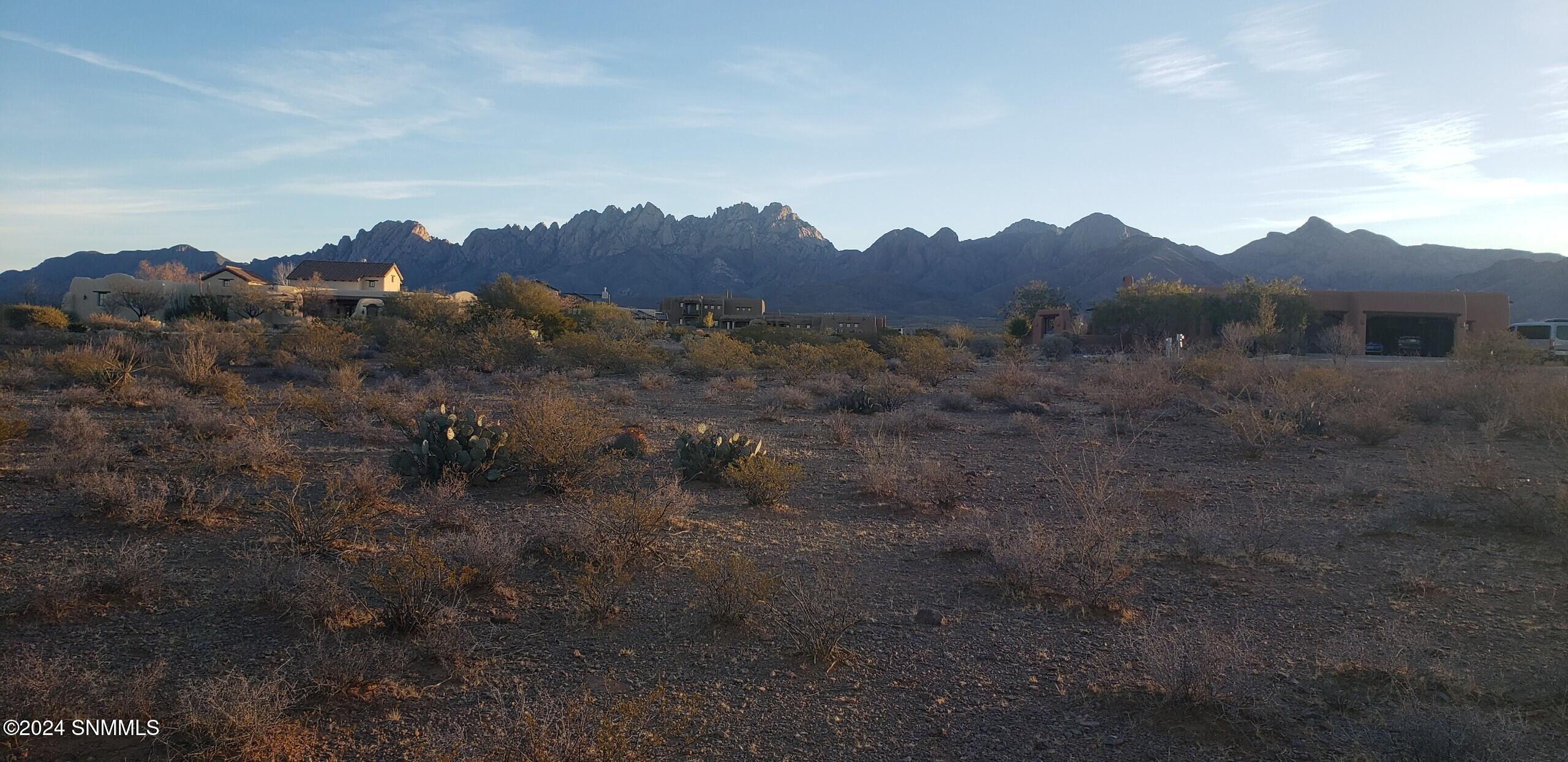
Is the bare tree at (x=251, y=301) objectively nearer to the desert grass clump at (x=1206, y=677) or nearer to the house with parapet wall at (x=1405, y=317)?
the house with parapet wall at (x=1405, y=317)

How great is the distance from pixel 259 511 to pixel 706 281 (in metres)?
141

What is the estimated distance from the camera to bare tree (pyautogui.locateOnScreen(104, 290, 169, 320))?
52.5 metres

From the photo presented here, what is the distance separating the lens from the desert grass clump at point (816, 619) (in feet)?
17.4

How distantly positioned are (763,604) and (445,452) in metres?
5.08

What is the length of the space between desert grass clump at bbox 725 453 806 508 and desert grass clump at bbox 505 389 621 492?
1420 mm

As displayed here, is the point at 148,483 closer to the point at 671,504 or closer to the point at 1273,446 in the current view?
the point at 671,504

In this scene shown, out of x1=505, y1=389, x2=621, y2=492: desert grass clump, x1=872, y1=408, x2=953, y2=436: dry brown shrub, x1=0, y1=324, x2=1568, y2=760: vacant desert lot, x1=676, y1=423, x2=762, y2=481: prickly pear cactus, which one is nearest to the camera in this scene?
x1=0, y1=324, x2=1568, y2=760: vacant desert lot

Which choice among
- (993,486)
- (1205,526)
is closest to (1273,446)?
(993,486)

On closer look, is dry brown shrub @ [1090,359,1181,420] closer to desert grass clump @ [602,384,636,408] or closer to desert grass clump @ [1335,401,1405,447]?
desert grass clump @ [1335,401,1405,447]

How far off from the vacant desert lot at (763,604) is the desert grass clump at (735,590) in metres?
0.02

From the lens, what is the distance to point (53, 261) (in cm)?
14412

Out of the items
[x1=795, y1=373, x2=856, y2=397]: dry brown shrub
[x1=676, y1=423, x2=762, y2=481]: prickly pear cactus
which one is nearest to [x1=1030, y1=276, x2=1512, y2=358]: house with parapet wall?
[x1=795, y1=373, x2=856, y2=397]: dry brown shrub

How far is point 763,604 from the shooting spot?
236 inches

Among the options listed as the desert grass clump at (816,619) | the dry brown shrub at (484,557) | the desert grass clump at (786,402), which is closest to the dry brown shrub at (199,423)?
the dry brown shrub at (484,557)
